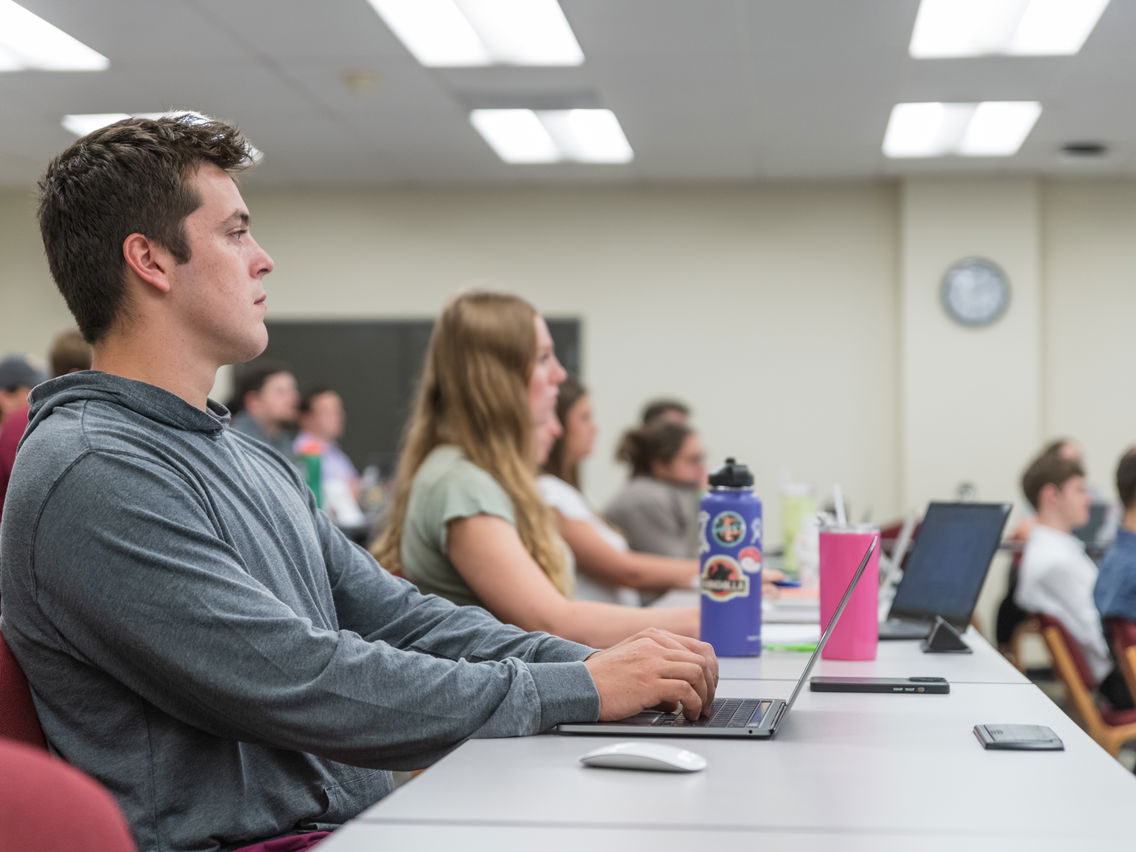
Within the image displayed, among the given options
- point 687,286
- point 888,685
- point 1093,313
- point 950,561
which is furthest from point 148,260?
point 1093,313

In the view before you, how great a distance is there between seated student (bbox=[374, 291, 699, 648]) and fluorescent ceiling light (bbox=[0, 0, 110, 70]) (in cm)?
266

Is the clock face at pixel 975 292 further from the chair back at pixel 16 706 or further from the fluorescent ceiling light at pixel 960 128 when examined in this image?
the chair back at pixel 16 706

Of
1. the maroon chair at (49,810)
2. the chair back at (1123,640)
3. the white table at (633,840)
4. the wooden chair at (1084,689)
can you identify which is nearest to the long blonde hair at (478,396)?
the white table at (633,840)

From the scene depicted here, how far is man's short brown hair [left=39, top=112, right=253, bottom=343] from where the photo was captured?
1299mm

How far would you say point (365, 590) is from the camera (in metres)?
1.58

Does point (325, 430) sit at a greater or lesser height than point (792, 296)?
lesser

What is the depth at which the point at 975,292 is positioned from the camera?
6.56 metres

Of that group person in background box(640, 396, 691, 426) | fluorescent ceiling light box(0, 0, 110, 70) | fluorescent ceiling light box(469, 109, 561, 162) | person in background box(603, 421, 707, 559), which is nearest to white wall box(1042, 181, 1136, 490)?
person in background box(640, 396, 691, 426)

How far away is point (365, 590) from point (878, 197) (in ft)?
19.0

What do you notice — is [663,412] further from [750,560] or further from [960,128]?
[750,560]

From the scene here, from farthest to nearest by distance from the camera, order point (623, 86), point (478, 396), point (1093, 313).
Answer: point (1093, 313)
point (623, 86)
point (478, 396)

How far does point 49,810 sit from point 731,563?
108 cm

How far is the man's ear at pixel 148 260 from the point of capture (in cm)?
130

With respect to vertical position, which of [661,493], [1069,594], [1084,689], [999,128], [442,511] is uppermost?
[999,128]
